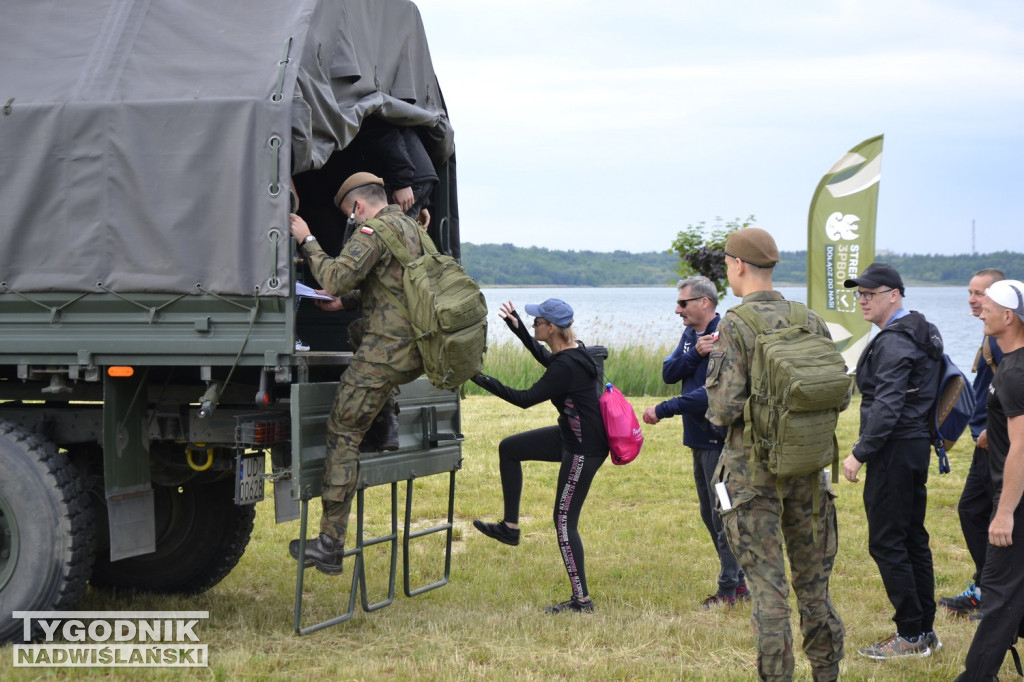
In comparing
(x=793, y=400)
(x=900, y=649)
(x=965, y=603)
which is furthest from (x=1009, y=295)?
(x=965, y=603)

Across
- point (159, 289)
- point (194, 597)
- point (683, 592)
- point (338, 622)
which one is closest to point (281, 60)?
point (159, 289)

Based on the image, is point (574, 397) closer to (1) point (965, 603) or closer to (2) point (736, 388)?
(2) point (736, 388)

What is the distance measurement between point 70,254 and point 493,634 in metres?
2.74

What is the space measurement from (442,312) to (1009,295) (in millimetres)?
2406

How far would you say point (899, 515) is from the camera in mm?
5359

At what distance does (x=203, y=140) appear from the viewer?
4895 mm

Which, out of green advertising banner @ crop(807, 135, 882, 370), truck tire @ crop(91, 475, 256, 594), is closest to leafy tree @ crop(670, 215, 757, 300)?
green advertising banner @ crop(807, 135, 882, 370)

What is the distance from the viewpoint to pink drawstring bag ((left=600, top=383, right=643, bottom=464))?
20.0ft

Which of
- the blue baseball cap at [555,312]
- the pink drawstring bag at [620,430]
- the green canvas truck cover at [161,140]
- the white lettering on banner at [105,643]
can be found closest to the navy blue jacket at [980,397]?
the pink drawstring bag at [620,430]

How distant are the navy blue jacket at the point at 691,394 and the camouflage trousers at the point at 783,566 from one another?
1.67 meters

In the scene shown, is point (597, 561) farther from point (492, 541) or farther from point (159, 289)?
point (159, 289)

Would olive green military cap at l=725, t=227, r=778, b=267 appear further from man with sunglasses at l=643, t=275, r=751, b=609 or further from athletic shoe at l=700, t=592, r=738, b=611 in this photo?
athletic shoe at l=700, t=592, r=738, b=611

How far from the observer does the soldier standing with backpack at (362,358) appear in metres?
5.07

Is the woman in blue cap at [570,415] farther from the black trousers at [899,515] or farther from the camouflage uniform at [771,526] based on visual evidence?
the camouflage uniform at [771,526]
